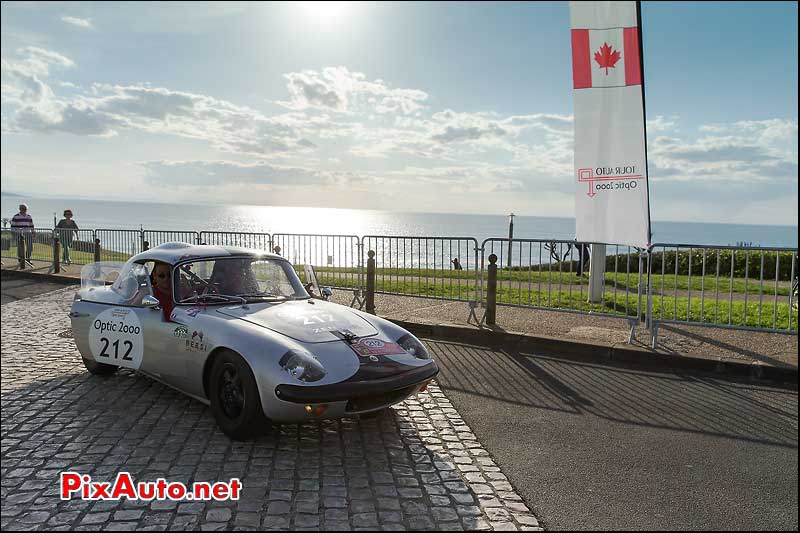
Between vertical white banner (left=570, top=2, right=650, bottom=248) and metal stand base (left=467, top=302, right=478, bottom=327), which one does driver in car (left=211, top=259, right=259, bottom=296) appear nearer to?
metal stand base (left=467, top=302, right=478, bottom=327)

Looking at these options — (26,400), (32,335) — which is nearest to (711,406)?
(26,400)

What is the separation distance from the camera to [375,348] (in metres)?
4.78

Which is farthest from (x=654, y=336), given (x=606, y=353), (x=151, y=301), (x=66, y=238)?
(x=66, y=238)

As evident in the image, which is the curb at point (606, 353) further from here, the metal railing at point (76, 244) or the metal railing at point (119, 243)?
the metal railing at point (76, 244)

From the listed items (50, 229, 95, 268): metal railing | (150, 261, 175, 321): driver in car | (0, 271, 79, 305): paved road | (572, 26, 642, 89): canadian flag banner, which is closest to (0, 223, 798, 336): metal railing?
(150, 261, 175, 321): driver in car

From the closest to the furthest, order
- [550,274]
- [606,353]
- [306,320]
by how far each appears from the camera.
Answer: [306,320]
[606,353]
[550,274]

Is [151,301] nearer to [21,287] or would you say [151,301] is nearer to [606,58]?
[606,58]

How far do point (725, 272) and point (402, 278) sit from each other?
19.4ft

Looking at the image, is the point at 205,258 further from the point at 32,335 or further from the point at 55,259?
the point at 55,259

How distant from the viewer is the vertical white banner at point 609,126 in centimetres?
941

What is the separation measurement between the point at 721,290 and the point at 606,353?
4521 millimetres

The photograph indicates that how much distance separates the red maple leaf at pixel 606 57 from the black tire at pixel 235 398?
26.8 ft

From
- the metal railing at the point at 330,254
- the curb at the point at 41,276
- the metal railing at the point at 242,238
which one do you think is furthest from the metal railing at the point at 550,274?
the curb at the point at 41,276

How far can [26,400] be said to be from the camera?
546 centimetres
